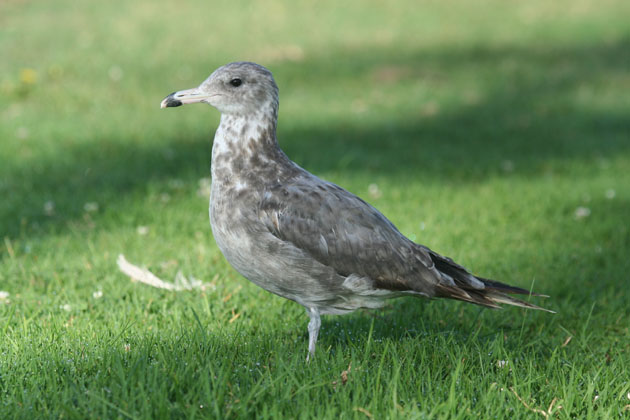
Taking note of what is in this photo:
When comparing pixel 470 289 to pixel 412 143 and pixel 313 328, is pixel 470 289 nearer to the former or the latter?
pixel 313 328

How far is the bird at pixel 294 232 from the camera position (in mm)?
3941

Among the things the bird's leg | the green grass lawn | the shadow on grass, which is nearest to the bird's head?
the bird's leg

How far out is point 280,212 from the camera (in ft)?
13.0

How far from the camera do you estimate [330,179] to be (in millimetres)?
8695

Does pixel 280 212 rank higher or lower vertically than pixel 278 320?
higher

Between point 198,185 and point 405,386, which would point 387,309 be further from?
point 198,185

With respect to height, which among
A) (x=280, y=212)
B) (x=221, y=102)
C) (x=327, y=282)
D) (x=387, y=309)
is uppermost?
(x=221, y=102)

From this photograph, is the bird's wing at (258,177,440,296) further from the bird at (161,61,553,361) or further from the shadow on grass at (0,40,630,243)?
the shadow on grass at (0,40,630,243)

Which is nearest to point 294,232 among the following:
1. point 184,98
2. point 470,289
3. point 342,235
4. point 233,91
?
point 342,235

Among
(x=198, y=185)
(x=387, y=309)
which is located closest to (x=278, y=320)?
(x=387, y=309)

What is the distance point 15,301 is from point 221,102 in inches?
89.7

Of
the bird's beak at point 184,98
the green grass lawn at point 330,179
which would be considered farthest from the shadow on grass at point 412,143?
the bird's beak at point 184,98

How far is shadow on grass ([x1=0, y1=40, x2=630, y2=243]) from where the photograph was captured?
8000 mm

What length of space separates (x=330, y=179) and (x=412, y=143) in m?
2.98
